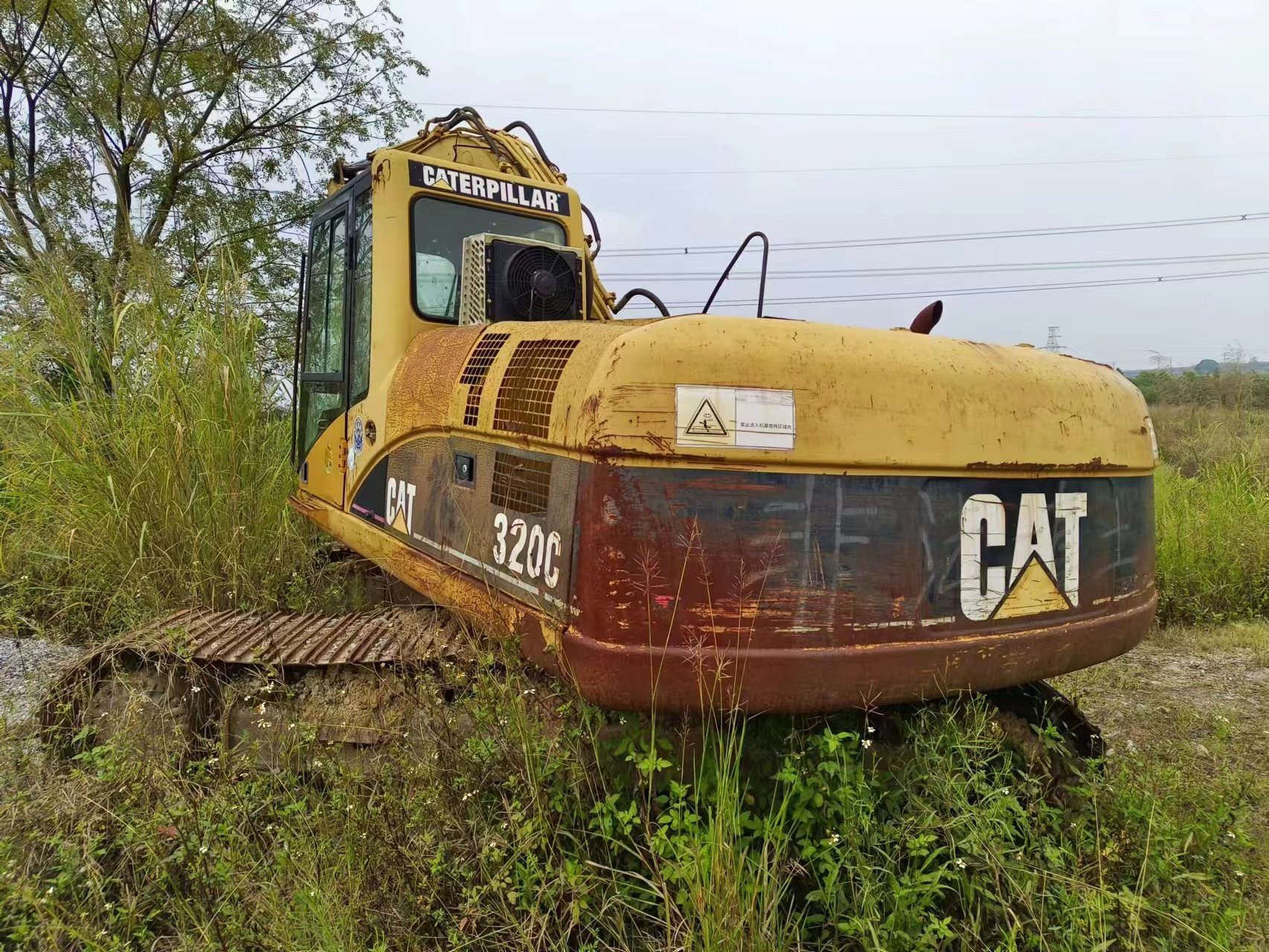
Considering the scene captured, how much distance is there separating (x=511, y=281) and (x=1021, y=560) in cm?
204

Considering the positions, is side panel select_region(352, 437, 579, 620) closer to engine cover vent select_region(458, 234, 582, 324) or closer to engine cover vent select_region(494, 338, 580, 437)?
engine cover vent select_region(494, 338, 580, 437)

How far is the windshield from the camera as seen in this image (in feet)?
10.6

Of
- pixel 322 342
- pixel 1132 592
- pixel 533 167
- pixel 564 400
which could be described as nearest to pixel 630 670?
pixel 564 400

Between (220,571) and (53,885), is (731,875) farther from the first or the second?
(220,571)

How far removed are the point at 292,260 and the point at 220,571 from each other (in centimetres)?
843

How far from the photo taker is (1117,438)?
222cm

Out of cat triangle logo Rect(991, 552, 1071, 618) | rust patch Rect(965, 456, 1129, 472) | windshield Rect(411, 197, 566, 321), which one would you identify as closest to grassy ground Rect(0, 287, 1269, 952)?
cat triangle logo Rect(991, 552, 1071, 618)

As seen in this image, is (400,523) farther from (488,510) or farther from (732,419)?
(732,419)

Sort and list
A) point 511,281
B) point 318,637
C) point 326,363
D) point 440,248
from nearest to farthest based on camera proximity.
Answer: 1. point 318,637
2. point 511,281
3. point 440,248
4. point 326,363

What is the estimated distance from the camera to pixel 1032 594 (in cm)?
200

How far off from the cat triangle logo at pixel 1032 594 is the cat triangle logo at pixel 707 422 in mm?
868

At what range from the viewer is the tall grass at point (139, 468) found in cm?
391

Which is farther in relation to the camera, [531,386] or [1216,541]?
[1216,541]

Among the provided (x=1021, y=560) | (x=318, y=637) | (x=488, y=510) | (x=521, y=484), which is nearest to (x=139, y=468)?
(x=318, y=637)
